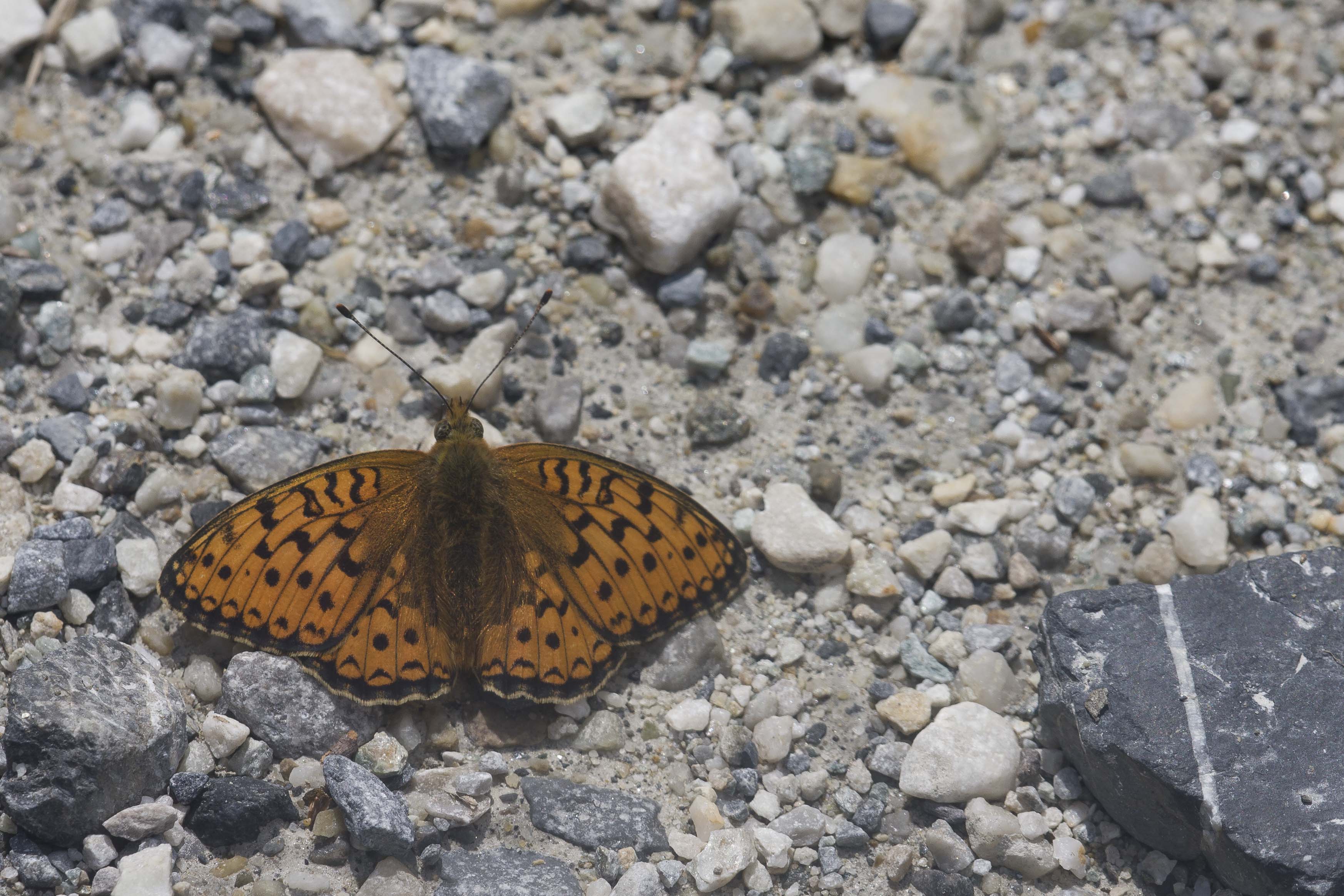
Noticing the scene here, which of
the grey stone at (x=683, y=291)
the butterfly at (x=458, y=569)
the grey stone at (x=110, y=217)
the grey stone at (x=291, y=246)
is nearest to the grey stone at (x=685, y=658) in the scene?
the butterfly at (x=458, y=569)

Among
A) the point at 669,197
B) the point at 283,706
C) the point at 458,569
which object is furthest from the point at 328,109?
the point at 283,706

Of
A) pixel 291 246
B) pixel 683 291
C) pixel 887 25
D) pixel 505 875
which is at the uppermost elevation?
pixel 887 25

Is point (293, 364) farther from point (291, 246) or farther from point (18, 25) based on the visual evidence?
point (18, 25)

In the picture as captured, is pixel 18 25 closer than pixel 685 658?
No

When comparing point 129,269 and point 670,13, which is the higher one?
point 670,13

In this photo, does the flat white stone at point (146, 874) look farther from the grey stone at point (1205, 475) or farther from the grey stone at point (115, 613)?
the grey stone at point (1205, 475)

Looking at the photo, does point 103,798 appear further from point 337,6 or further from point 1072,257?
point 1072,257

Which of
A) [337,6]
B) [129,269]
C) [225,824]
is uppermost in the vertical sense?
[337,6]

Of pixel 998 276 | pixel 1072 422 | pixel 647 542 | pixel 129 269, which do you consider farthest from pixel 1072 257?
Answer: pixel 129 269
